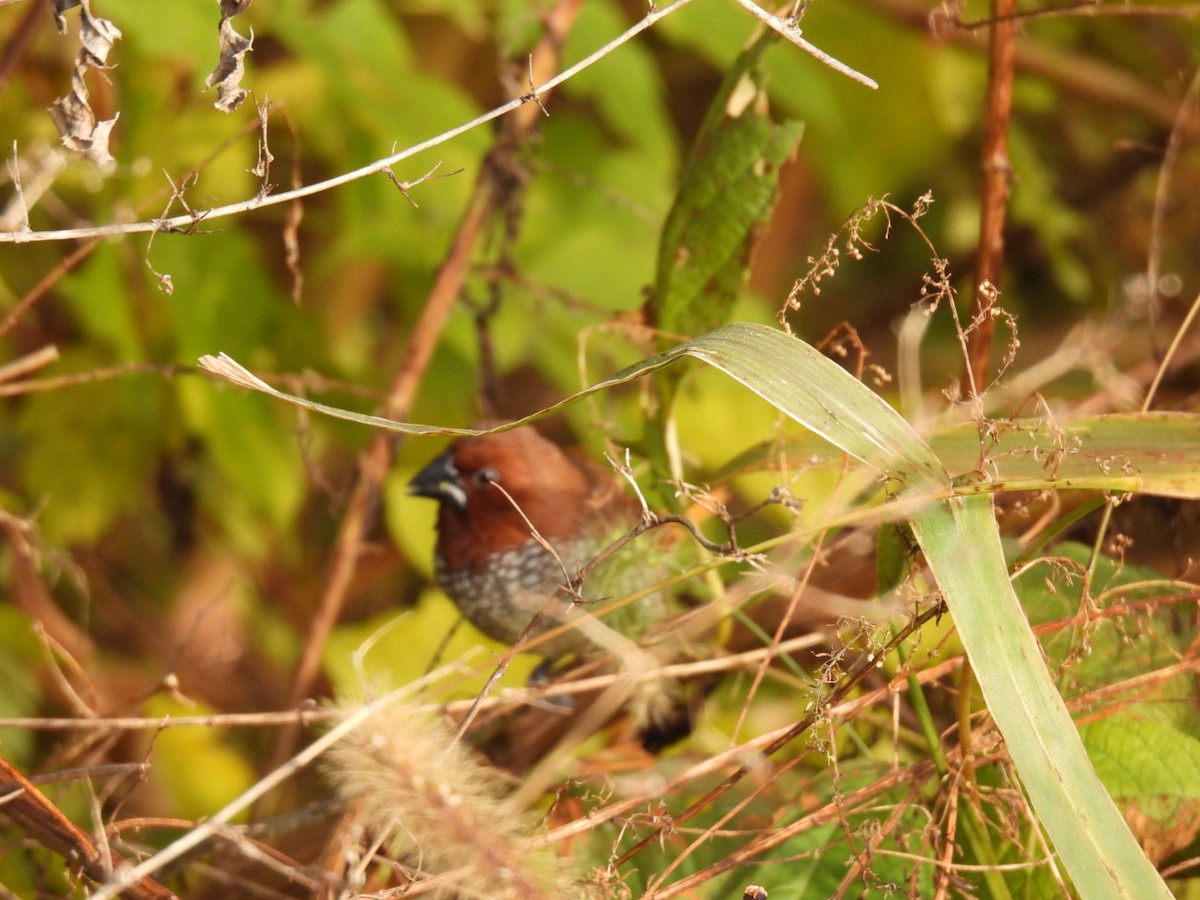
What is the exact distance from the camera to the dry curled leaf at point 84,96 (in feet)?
4.37

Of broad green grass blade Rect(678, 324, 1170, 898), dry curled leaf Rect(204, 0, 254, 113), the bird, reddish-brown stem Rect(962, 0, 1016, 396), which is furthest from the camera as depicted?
the bird

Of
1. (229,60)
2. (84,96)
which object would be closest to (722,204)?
(229,60)

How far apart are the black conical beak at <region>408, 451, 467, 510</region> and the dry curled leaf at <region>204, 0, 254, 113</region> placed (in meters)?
1.42

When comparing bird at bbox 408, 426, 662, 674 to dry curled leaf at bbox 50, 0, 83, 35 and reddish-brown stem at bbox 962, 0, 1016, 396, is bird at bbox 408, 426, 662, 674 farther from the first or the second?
dry curled leaf at bbox 50, 0, 83, 35

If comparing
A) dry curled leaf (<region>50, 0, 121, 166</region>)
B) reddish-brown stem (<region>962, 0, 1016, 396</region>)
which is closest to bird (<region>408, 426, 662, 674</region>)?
reddish-brown stem (<region>962, 0, 1016, 396</region>)

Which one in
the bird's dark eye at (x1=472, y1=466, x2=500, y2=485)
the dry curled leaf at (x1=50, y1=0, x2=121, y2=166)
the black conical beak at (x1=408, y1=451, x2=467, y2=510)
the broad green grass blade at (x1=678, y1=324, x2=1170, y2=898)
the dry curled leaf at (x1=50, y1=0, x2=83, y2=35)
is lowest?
the black conical beak at (x1=408, y1=451, x2=467, y2=510)

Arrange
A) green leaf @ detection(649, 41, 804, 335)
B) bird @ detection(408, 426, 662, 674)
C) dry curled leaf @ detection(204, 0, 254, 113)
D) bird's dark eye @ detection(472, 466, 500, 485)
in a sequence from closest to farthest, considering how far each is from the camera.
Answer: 1. dry curled leaf @ detection(204, 0, 254, 113)
2. green leaf @ detection(649, 41, 804, 335)
3. bird @ detection(408, 426, 662, 674)
4. bird's dark eye @ detection(472, 466, 500, 485)

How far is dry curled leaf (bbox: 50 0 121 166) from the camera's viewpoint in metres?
1.33

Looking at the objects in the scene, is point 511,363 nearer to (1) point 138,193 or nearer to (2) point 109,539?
(1) point 138,193

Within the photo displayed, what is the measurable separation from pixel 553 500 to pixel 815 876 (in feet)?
3.67

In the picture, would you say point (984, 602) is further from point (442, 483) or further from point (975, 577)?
point (442, 483)

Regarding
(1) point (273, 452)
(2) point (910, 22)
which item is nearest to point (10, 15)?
(1) point (273, 452)

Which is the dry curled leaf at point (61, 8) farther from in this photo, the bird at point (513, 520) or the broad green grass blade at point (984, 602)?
the bird at point (513, 520)

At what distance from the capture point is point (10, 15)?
326 cm
